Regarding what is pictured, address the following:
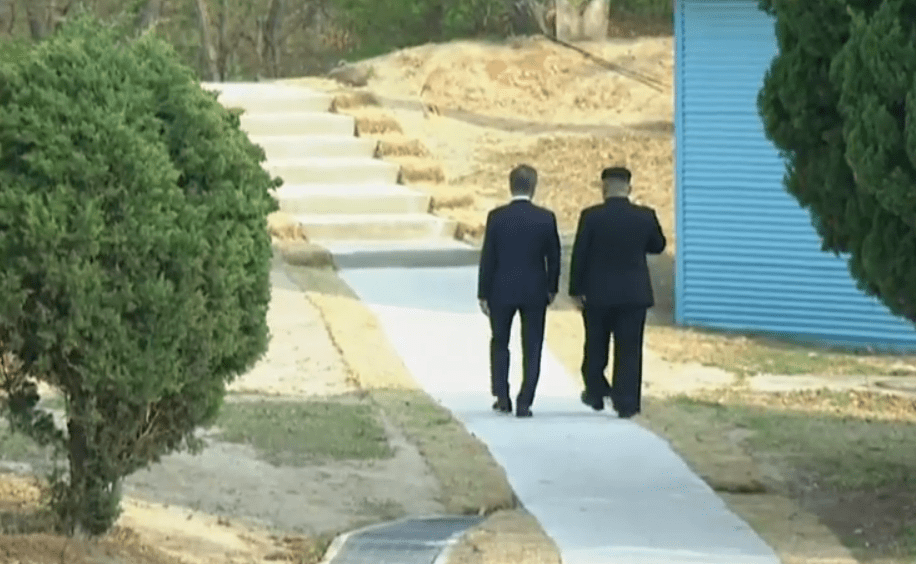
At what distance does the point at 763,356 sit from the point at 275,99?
10822mm

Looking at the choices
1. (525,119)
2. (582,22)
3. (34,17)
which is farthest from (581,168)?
(34,17)

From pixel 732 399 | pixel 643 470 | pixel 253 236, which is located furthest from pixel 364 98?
pixel 253 236

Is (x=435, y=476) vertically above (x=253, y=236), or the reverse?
(x=253, y=236)

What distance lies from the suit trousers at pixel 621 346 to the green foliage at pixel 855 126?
9.11ft

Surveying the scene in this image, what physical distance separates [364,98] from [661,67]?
14.0ft

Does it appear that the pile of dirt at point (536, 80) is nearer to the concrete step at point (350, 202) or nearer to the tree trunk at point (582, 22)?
the tree trunk at point (582, 22)

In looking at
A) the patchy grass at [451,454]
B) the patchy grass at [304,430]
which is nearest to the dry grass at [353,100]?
the patchy grass at [451,454]

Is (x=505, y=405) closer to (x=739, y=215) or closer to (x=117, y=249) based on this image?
(x=117, y=249)

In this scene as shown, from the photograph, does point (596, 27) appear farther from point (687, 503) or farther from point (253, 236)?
point (253, 236)

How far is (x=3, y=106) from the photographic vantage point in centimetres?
751

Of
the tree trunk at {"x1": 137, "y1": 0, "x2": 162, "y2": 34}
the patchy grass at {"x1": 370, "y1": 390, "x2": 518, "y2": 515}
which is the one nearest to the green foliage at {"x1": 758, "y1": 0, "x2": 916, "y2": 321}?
the patchy grass at {"x1": 370, "y1": 390, "x2": 518, "y2": 515}

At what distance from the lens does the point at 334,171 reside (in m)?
23.2

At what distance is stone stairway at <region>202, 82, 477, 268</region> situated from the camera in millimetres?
20391

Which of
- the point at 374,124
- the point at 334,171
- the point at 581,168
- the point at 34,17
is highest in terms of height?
the point at 34,17
